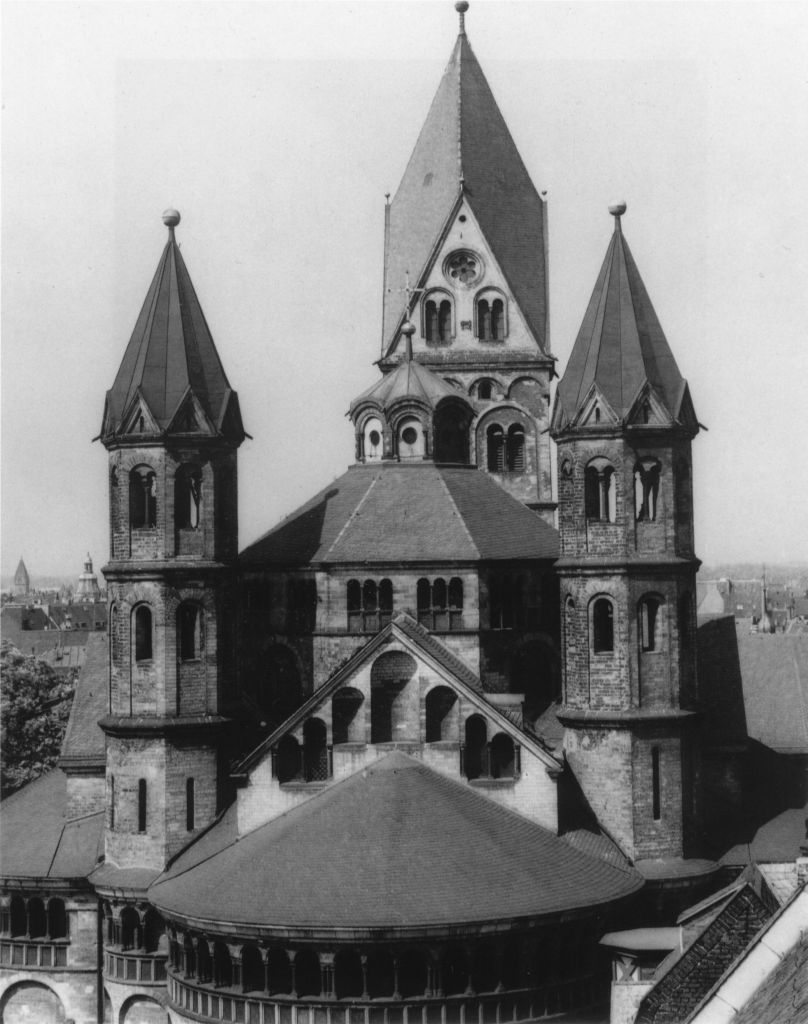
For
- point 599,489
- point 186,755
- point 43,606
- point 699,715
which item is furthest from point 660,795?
point 43,606

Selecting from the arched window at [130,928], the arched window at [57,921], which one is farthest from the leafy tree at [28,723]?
the arched window at [130,928]

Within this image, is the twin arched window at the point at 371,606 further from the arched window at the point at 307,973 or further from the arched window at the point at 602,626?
the arched window at the point at 307,973

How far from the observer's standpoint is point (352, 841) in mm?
39281

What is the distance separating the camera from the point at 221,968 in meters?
38.6

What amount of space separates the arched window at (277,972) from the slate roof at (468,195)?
29.1 metres

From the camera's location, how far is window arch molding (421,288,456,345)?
6103cm

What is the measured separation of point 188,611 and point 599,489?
11195 millimetres

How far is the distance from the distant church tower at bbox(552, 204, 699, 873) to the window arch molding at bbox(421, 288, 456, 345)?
17.6m

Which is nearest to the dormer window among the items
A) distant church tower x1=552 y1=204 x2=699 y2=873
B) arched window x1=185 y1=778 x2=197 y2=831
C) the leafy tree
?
distant church tower x1=552 y1=204 x2=699 y2=873

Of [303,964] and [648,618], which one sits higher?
[648,618]

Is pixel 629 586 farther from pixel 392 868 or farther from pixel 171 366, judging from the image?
pixel 171 366

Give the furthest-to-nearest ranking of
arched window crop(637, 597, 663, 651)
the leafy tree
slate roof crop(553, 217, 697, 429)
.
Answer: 1. the leafy tree
2. slate roof crop(553, 217, 697, 429)
3. arched window crop(637, 597, 663, 651)

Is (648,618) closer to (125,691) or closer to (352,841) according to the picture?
(352,841)

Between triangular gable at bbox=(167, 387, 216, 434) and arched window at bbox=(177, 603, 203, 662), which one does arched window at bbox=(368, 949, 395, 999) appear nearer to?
arched window at bbox=(177, 603, 203, 662)
